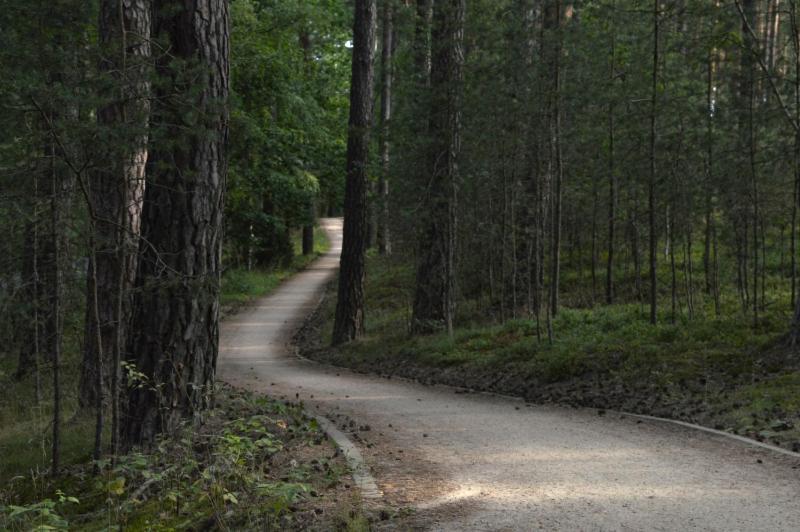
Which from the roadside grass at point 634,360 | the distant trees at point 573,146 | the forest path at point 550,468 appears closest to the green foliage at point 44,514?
the forest path at point 550,468

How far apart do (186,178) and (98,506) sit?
321cm

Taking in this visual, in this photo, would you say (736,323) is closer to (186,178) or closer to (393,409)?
(393,409)

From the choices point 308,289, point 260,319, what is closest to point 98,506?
point 260,319

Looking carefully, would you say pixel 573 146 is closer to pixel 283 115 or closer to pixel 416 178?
pixel 416 178

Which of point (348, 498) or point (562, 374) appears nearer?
point (348, 498)

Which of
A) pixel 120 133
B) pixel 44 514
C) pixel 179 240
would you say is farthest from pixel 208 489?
pixel 120 133

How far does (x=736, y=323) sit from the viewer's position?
46.0ft

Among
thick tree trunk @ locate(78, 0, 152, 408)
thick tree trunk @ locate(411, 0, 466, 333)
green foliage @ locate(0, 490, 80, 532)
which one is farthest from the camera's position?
thick tree trunk @ locate(411, 0, 466, 333)

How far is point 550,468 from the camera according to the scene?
7363 millimetres

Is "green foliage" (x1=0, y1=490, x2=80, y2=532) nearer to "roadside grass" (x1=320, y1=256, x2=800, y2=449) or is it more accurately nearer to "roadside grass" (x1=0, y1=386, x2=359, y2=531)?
"roadside grass" (x1=0, y1=386, x2=359, y2=531)

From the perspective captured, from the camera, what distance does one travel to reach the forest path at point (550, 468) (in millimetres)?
5785

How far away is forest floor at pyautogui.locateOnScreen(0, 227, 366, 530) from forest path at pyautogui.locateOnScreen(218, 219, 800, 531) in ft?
1.90

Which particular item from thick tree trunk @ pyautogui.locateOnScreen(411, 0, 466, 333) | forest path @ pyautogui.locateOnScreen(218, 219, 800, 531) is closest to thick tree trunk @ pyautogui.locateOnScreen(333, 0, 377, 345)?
thick tree trunk @ pyautogui.locateOnScreen(411, 0, 466, 333)

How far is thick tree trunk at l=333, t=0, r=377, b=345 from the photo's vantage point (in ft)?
63.9
